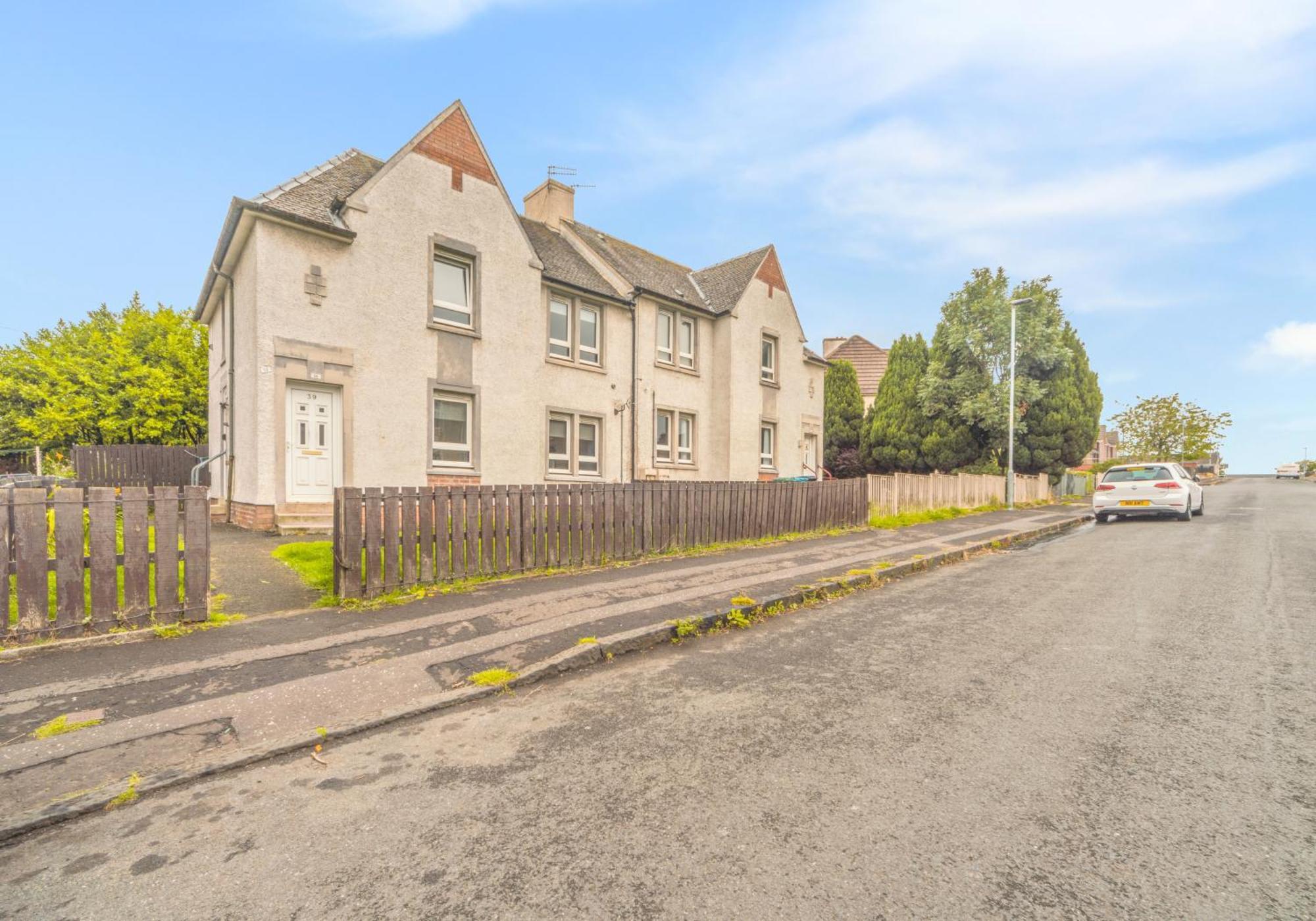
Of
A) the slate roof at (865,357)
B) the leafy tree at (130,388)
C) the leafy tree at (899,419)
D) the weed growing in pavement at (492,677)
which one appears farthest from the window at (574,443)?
the slate roof at (865,357)

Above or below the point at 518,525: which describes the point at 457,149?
above

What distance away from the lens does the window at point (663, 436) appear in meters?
18.6

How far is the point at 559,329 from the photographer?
53.2 feet

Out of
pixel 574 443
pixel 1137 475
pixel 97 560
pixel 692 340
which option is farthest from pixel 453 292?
pixel 1137 475

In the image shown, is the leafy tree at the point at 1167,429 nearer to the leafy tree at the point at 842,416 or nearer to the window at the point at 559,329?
the leafy tree at the point at 842,416

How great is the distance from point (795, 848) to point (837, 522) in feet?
39.7

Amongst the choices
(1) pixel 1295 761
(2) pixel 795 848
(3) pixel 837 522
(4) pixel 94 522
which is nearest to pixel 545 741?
(2) pixel 795 848

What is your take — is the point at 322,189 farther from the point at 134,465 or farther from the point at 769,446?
the point at 769,446

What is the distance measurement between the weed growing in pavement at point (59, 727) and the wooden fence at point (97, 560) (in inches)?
70.9

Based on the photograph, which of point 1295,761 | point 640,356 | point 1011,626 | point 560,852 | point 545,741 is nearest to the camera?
point 560,852

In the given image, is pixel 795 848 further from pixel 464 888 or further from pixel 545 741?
pixel 545 741

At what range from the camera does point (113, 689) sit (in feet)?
13.6

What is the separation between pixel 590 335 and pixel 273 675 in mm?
13497

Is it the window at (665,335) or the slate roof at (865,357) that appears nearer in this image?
the window at (665,335)
